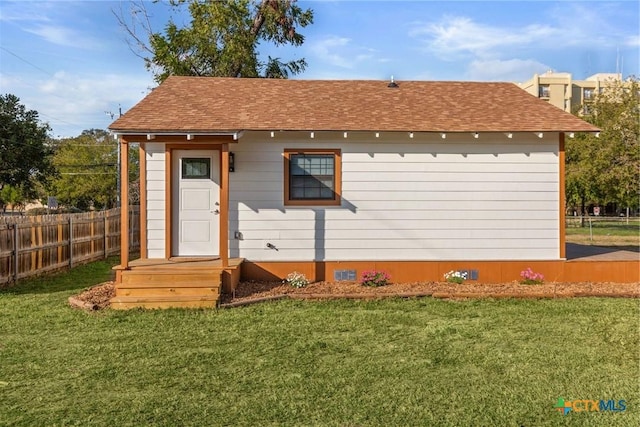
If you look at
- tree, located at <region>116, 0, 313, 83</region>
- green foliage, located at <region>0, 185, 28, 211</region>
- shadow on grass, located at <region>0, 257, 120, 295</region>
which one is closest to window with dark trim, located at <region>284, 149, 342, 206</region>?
shadow on grass, located at <region>0, 257, 120, 295</region>

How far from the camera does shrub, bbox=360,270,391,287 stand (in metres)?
9.27

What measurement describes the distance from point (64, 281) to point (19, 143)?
13707 mm

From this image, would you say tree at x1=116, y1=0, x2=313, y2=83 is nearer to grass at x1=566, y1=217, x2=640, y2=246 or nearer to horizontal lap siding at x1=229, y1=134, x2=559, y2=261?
horizontal lap siding at x1=229, y1=134, x2=559, y2=261

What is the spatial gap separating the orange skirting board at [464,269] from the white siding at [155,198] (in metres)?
1.75

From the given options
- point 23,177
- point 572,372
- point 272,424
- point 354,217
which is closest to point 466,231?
point 354,217

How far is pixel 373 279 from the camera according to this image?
9.32 metres

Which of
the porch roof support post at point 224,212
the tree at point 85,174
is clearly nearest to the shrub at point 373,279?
the porch roof support post at point 224,212

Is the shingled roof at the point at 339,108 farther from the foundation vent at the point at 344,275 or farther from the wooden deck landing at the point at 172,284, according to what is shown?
the foundation vent at the point at 344,275

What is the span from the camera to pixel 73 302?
7.98m

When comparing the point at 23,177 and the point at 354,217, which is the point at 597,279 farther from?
the point at 23,177

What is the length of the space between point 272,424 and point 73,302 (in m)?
5.66

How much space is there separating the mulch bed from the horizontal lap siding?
2.18 ft

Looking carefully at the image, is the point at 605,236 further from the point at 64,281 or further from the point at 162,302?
the point at 64,281

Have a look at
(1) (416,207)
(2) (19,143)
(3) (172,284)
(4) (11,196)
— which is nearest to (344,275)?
(1) (416,207)
